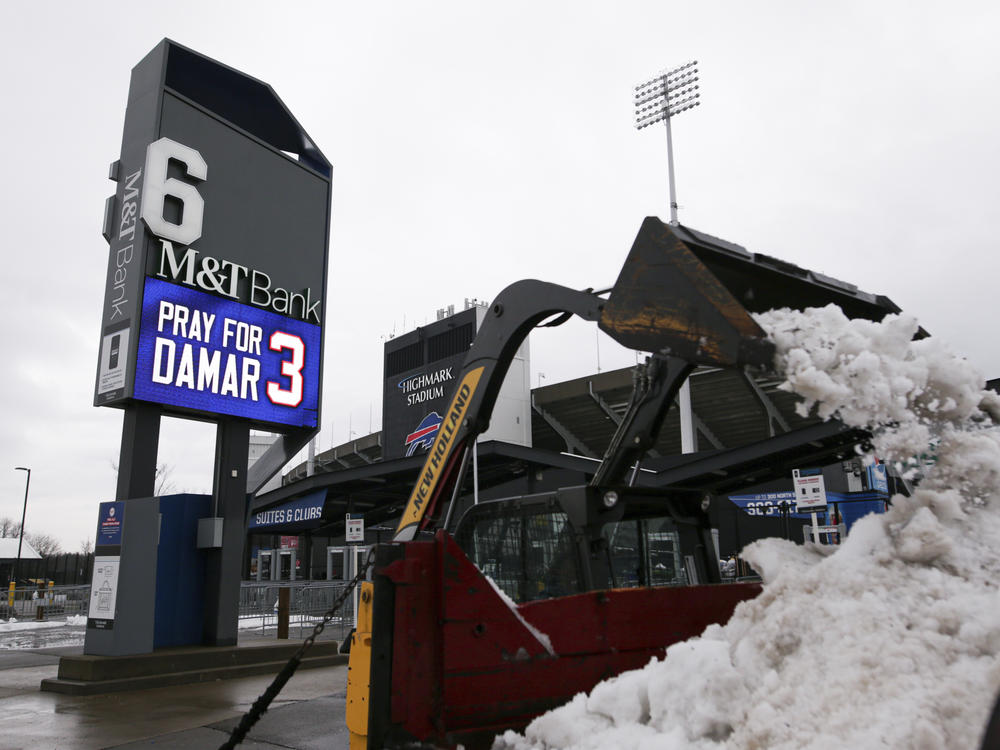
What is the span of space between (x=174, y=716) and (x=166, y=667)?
2.85 metres

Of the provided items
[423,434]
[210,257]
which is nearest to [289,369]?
[210,257]

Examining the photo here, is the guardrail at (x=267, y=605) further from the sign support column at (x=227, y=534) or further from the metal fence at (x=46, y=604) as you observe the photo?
the sign support column at (x=227, y=534)

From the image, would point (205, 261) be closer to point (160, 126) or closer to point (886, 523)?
point (160, 126)

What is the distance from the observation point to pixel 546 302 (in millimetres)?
6184

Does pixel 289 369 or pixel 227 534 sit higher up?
pixel 289 369

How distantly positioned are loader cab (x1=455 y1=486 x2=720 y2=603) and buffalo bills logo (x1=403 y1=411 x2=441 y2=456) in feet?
109

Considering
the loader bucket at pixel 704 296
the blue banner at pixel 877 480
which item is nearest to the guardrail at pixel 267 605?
the loader bucket at pixel 704 296

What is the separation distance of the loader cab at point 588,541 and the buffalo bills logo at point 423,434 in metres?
33.3

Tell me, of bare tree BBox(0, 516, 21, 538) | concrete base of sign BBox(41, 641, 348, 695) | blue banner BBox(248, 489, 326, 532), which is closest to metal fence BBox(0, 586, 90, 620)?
blue banner BBox(248, 489, 326, 532)

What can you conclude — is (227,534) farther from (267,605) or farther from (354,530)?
(267,605)

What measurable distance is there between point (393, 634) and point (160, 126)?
11623mm

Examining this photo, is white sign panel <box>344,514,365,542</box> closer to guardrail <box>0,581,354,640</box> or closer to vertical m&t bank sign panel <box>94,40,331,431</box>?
guardrail <box>0,581,354,640</box>

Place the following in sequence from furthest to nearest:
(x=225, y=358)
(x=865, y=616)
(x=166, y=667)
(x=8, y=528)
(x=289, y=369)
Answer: (x=8, y=528) → (x=289, y=369) → (x=225, y=358) → (x=166, y=667) → (x=865, y=616)

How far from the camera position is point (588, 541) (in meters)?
5.31
